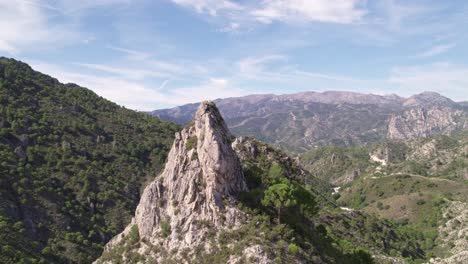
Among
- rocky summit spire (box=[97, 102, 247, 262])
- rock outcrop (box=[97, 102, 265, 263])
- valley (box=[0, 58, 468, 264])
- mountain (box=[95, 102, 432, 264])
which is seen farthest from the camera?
rocky summit spire (box=[97, 102, 247, 262])

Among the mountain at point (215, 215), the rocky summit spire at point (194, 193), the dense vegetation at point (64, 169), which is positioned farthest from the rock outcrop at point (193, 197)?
the dense vegetation at point (64, 169)

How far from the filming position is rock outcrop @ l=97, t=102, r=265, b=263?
5603cm

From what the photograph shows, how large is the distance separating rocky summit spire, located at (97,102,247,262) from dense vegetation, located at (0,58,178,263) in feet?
126

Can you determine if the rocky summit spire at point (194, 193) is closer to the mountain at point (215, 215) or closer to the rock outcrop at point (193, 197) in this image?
the rock outcrop at point (193, 197)

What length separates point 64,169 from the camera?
125m

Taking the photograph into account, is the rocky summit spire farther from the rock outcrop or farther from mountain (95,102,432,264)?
mountain (95,102,432,264)

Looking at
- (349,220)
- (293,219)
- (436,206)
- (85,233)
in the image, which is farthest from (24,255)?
(436,206)

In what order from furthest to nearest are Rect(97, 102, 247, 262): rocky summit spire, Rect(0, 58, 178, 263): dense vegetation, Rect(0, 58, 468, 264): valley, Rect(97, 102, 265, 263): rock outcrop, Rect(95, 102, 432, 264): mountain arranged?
Rect(0, 58, 178, 263): dense vegetation
Rect(97, 102, 247, 262): rocky summit spire
Rect(0, 58, 468, 264): valley
Rect(97, 102, 265, 263): rock outcrop
Rect(95, 102, 432, 264): mountain

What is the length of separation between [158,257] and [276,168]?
28730mm

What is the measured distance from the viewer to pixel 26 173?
114m

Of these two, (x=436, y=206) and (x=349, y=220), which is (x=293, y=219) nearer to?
(x=349, y=220)

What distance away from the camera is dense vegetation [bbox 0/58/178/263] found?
3875 inches

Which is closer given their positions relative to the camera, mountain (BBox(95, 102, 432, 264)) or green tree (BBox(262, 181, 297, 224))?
mountain (BBox(95, 102, 432, 264))

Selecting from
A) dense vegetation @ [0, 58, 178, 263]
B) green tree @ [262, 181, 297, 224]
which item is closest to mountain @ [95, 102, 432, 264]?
green tree @ [262, 181, 297, 224]
